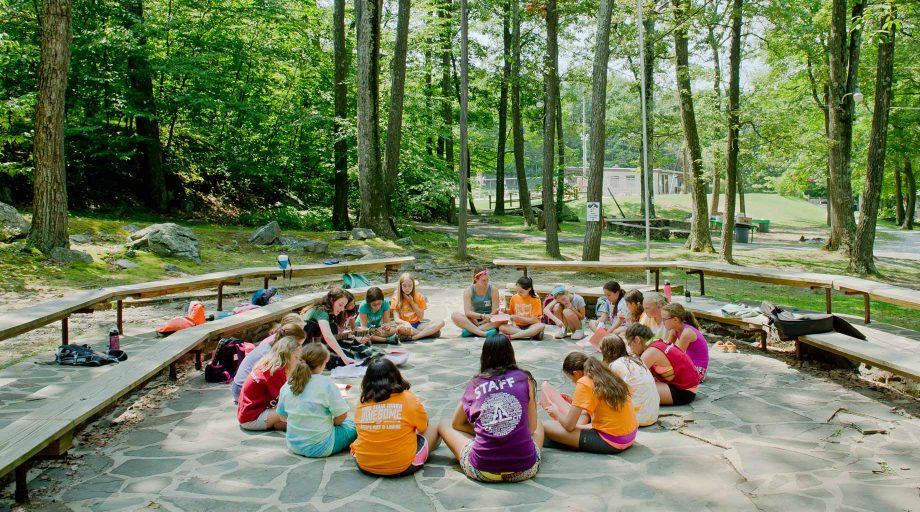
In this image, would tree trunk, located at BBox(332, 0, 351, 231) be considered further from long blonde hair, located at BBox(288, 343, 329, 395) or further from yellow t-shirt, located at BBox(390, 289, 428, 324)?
long blonde hair, located at BBox(288, 343, 329, 395)

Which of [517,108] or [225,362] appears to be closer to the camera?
[225,362]

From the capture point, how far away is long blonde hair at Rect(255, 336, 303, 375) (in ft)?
17.2

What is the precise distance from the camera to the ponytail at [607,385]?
15.4ft

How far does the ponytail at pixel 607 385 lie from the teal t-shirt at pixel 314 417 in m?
1.87

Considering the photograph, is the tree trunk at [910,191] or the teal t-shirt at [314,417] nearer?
the teal t-shirt at [314,417]

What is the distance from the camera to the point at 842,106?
59.0 feet

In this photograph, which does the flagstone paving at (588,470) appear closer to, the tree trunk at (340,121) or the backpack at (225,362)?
the backpack at (225,362)

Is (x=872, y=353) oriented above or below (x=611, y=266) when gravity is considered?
below

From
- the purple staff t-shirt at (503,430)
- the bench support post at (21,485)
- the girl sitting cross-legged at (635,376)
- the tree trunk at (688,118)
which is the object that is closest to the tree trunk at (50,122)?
the bench support post at (21,485)

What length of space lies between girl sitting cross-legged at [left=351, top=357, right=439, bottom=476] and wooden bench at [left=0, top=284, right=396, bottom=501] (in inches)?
73.1

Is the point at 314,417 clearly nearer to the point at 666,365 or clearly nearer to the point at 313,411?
the point at 313,411

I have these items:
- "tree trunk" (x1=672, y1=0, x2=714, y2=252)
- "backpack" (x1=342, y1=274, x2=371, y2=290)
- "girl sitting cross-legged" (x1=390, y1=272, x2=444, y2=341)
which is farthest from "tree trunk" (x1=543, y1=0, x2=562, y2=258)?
"girl sitting cross-legged" (x1=390, y1=272, x2=444, y2=341)

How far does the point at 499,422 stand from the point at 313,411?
1445 mm

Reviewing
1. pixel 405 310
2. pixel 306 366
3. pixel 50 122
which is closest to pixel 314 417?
pixel 306 366
